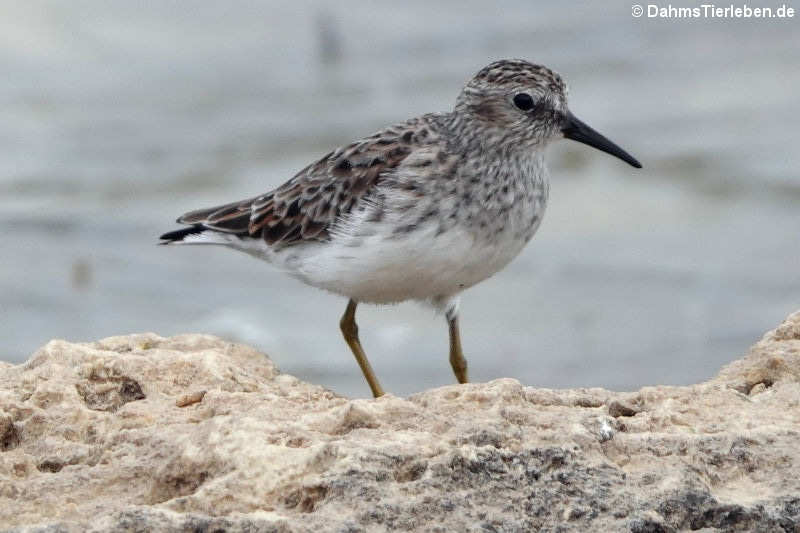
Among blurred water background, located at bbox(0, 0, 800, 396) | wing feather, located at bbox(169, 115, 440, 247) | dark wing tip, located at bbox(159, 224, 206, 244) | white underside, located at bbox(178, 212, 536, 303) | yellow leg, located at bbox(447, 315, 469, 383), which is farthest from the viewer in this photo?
blurred water background, located at bbox(0, 0, 800, 396)

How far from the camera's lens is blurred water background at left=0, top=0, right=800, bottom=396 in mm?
11203

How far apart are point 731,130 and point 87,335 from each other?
6874mm

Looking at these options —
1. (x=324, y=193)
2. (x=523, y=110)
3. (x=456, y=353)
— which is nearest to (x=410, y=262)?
A: (x=324, y=193)

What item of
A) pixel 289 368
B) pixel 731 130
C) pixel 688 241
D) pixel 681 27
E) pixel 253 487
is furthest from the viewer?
pixel 681 27

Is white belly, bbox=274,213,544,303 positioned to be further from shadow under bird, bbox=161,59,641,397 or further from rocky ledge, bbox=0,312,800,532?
rocky ledge, bbox=0,312,800,532

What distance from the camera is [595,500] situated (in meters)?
3.77

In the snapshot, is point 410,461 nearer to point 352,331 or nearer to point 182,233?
point 352,331

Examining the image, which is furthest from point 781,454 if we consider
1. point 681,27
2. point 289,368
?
point 681,27

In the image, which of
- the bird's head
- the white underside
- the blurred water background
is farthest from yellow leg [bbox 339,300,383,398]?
the blurred water background

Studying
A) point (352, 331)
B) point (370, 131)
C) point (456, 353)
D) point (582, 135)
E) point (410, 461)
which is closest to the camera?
point (410, 461)

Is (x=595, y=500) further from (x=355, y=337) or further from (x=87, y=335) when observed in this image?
(x=87, y=335)

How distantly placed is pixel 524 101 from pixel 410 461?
3.82 metres

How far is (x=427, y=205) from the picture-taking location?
685 cm

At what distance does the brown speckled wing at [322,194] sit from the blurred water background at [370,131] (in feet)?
8.32
